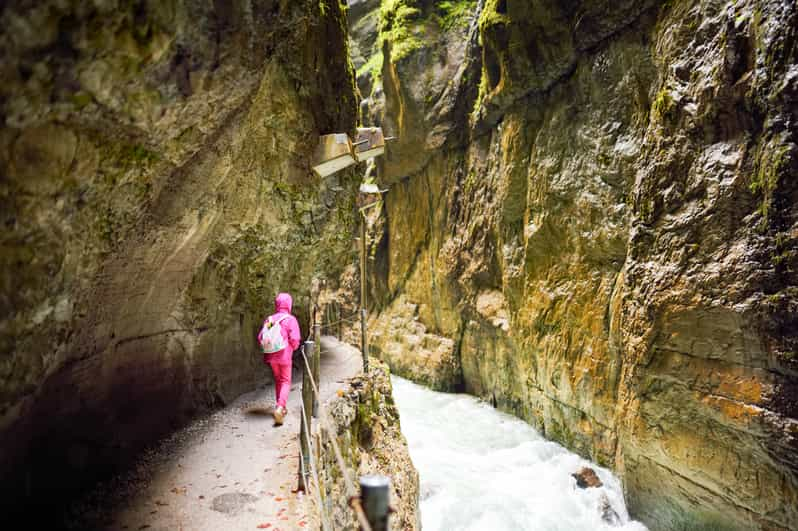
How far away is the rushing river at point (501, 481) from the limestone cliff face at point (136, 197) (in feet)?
17.7

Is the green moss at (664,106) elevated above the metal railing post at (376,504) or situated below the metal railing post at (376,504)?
above

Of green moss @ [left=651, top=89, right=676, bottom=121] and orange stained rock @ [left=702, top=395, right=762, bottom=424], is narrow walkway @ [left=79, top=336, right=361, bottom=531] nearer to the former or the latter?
orange stained rock @ [left=702, top=395, right=762, bottom=424]

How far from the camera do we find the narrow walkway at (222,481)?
12.6 ft

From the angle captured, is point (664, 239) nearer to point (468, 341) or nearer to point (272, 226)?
point (272, 226)

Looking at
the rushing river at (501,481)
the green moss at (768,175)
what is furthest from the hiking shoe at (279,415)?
the green moss at (768,175)

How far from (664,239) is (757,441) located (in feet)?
10.6

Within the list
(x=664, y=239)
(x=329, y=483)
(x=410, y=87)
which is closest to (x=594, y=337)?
(x=664, y=239)

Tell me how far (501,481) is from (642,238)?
6533 mm

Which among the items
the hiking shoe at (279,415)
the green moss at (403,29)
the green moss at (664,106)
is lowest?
the hiking shoe at (279,415)

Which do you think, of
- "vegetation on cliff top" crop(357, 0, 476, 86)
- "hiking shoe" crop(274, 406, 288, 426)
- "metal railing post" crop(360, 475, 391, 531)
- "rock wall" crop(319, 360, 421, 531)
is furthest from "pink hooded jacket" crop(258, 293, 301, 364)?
"vegetation on cliff top" crop(357, 0, 476, 86)

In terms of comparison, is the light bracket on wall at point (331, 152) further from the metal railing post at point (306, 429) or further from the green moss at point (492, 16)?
the green moss at point (492, 16)

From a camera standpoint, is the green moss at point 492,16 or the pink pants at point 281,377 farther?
the green moss at point 492,16

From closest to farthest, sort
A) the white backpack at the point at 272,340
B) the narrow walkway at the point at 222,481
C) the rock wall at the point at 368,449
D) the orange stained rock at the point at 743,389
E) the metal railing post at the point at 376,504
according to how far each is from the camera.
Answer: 1. the metal railing post at the point at 376,504
2. the narrow walkway at the point at 222,481
3. the rock wall at the point at 368,449
4. the white backpack at the point at 272,340
5. the orange stained rock at the point at 743,389

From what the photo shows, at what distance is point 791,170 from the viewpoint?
5605mm
